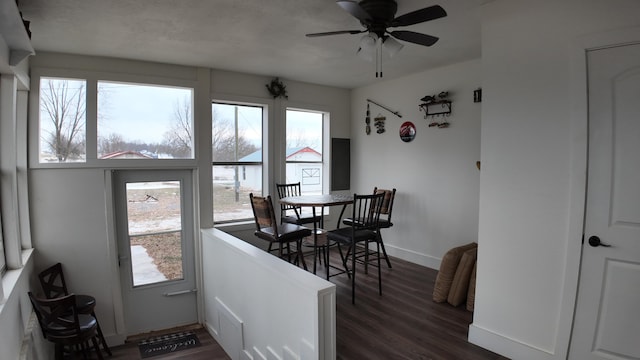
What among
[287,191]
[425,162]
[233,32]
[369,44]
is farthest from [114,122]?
[425,162]

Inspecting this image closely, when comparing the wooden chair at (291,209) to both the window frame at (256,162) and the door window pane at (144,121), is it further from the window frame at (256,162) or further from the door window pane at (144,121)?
the door window pane at (144,121)

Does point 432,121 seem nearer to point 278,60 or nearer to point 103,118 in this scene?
point 278,60

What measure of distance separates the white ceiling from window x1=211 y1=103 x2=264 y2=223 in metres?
0.65

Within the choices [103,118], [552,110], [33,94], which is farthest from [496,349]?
[33,94]

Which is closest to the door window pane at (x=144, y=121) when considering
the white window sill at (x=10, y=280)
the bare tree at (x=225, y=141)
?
the bare tree at (x=225, y=141)

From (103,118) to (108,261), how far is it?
155cm

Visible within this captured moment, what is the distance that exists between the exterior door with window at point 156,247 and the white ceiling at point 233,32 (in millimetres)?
1406

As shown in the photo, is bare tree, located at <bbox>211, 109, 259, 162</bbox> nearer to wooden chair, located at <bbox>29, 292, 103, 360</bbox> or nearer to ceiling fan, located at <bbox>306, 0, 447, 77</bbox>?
wooden chair, located at <bbox>29, 292, 103, 360</bbox>

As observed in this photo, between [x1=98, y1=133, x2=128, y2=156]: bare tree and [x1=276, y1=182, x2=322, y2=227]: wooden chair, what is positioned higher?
[x1=98, y1=133, x2=128, y2=156]: bare tree

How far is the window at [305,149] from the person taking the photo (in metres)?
5.12

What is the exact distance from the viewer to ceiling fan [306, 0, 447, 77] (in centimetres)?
205

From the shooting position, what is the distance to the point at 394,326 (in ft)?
10.00

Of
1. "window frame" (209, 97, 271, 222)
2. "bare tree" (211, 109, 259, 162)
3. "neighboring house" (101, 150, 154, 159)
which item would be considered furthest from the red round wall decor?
"neighboring house" (101, 150, 154, 159)

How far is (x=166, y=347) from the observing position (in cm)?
360
